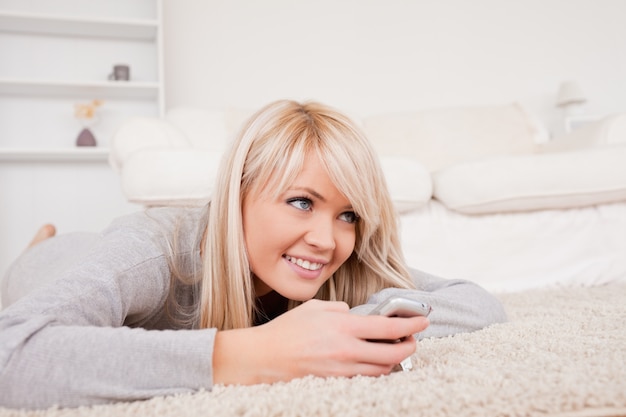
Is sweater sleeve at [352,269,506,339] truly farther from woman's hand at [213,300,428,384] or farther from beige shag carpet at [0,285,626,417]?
woman's hand at [213,300,428,384]

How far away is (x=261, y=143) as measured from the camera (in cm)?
94

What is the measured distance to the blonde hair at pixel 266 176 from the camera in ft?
2.99

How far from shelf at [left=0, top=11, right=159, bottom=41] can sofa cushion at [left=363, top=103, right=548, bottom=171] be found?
1495 mm

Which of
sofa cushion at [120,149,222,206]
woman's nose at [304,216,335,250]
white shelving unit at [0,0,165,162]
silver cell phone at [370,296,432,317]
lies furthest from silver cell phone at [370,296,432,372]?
white shelving unit at [0,0,165,162]

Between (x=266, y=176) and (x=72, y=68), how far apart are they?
9.90 ft

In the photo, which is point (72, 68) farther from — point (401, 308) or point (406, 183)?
point (401, 308)

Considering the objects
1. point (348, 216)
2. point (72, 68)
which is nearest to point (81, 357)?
point (348, 216)

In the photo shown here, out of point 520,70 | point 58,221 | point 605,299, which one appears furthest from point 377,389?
point 520,70

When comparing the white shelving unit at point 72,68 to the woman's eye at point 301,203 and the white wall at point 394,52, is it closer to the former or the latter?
the white wall at point 394,52

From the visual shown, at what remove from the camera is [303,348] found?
0.67 m

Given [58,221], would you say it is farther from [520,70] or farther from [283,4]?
[520,70]

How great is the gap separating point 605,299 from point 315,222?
95 cm

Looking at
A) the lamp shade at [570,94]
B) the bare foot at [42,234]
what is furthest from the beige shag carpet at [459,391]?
the lamp shade at [570,94]

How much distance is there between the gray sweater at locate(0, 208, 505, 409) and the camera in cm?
62
